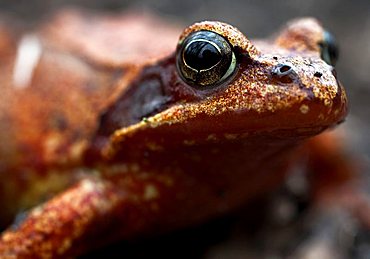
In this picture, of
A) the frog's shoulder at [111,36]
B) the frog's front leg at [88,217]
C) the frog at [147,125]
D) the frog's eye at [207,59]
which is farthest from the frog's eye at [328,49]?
the frog's front leg at [88,217]

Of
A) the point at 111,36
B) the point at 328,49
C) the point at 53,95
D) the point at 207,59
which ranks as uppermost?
the point at 111,36

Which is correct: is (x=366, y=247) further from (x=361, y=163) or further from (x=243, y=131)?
(x=243, y=131)

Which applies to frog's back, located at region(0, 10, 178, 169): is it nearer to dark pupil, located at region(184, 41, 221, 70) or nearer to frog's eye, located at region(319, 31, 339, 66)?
dark pupil, located at region(184, 41, 221, 70)

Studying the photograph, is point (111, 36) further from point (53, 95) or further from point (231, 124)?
point (231, 124)

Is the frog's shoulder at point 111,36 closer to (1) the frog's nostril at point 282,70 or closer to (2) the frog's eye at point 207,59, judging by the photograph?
(2) the frog's eye at point 207,59

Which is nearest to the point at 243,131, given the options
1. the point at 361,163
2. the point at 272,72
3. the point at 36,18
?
the point at 272,72

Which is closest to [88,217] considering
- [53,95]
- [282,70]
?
[53,95]

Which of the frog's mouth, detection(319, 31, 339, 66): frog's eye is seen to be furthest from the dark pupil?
detection(319, 31, 339, 66): frog's eye

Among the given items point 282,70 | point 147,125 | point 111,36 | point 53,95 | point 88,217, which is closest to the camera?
point 282,70
